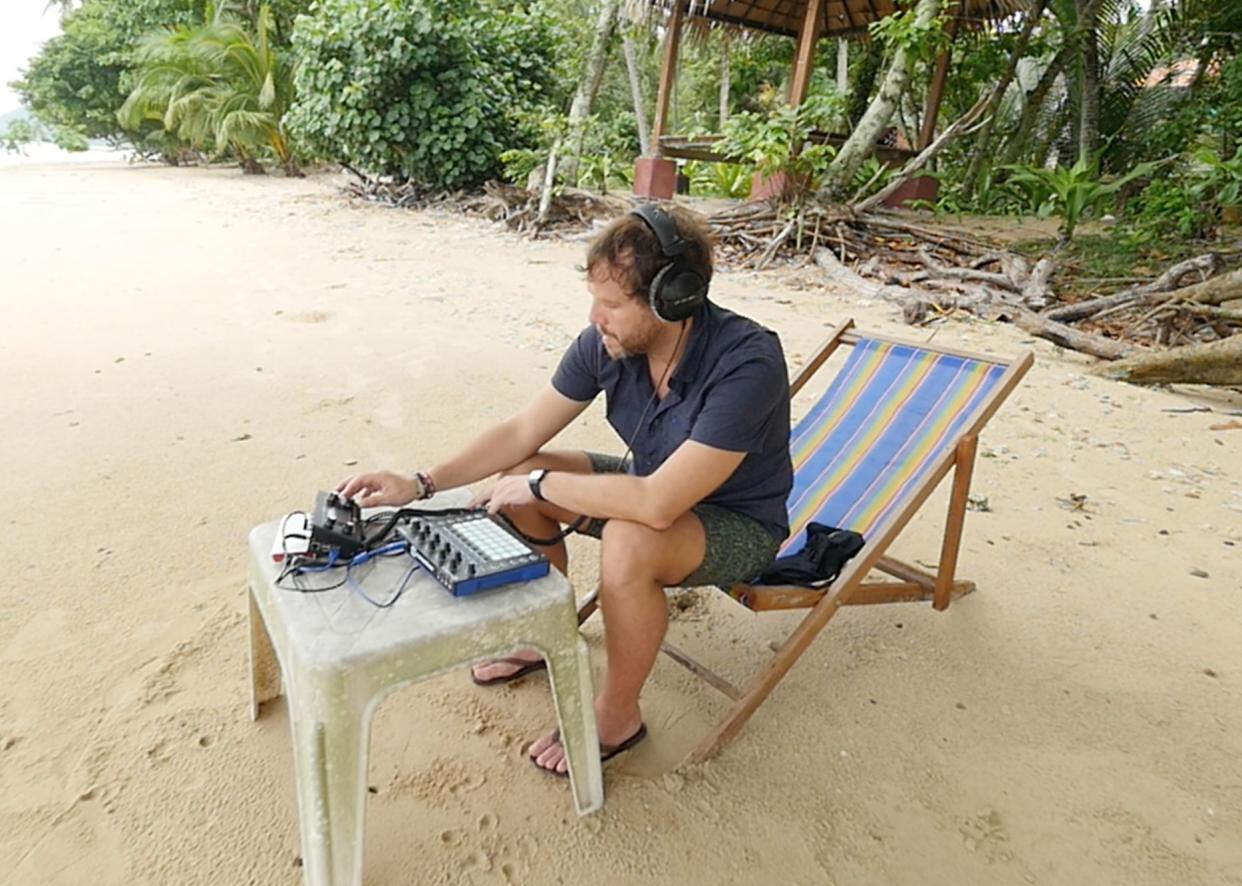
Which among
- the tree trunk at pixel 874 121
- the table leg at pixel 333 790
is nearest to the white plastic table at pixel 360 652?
the table leg at pixel 333 790

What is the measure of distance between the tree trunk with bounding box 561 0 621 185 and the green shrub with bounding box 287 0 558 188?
2.83 feet

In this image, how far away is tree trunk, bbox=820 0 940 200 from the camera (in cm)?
764

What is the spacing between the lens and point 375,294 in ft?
20.9

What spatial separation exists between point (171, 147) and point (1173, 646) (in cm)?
2314

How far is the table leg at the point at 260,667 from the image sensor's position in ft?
6.31

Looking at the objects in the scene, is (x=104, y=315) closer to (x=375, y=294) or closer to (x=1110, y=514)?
(x=375, y=294)

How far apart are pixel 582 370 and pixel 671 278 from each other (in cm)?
47

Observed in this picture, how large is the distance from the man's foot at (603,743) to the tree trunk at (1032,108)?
10877mm

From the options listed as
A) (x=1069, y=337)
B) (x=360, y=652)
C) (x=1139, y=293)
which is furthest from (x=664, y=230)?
(x=1139, y=293)

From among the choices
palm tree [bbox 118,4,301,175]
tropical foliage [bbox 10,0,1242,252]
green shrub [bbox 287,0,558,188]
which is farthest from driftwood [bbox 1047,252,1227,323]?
palm tree [bbox 118,4,301,175]

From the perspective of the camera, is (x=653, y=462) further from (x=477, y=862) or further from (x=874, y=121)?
(x=874, y=121)

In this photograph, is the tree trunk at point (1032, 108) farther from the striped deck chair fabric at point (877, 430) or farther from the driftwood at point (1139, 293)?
the striped deck chair fabric at point (877, 430)

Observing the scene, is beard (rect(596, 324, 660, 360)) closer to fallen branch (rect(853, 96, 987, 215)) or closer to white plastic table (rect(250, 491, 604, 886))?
white plastic table (rect(250, 491, 604, 886))

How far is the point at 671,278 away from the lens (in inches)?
69.0
